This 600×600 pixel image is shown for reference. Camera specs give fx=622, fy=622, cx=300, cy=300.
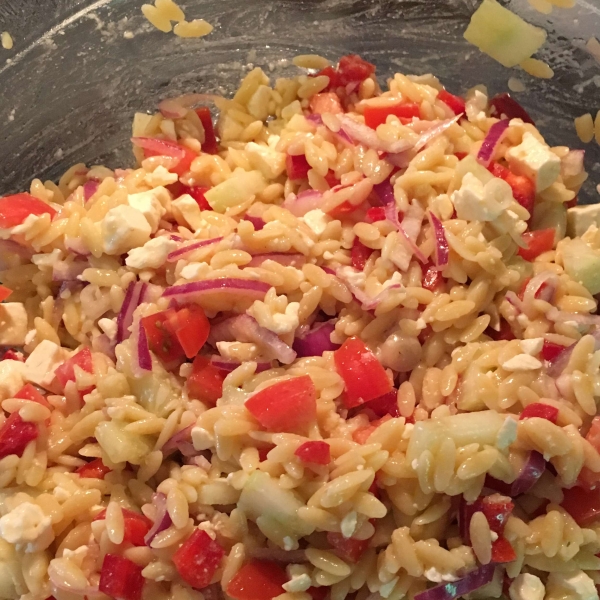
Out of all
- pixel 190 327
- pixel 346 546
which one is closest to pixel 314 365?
pixel 190 327

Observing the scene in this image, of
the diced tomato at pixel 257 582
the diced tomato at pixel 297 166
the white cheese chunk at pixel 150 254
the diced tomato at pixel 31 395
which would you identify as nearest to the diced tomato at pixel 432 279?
the diced tomato at pixel 297 166

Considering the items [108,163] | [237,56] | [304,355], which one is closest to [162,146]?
[108,163]

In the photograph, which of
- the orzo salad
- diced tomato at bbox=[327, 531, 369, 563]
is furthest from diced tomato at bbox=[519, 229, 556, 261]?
diced tomato at bbox=[327, 531, 369, 563]

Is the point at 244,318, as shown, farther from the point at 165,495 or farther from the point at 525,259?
the point at 525,259

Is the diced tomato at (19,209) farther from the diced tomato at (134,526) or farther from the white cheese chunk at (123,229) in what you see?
the diced tomato at (134,526)

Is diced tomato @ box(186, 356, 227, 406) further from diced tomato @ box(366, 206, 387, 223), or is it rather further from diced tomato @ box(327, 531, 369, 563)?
diced tomato @ box(366, 206, 387, 223)

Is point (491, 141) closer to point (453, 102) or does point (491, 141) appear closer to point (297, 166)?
point (453, 102)
